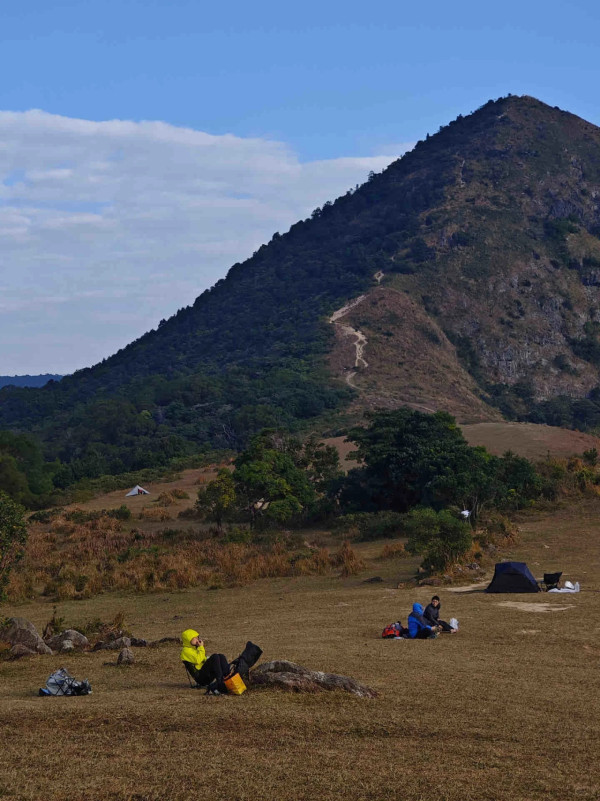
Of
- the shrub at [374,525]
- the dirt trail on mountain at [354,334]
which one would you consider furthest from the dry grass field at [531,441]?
the dirt trail on mountain at [354,334]

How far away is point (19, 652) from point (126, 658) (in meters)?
2.00

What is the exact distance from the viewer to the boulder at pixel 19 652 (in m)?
14.1

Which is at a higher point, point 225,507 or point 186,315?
point 186,315

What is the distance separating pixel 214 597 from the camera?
22.5 metres

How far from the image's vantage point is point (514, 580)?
19766 millimetres

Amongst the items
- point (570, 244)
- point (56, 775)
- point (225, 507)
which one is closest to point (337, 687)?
point (56, 775)

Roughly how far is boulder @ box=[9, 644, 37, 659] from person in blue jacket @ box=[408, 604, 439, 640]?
20.4 feet

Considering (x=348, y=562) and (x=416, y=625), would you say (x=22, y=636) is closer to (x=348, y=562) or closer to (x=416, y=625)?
(x=416, y=625)

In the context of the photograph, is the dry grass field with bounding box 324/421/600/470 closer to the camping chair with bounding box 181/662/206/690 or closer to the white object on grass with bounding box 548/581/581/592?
the white object on grass with bounding box 548/581/581/592

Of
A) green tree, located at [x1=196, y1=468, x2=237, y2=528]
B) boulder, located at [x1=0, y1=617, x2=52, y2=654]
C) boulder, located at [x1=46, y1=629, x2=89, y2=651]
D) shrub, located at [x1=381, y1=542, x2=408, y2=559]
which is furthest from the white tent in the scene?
boulder, located at [x1=46, y1=629, x2=89, y2=651]

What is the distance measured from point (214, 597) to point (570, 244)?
354 ft

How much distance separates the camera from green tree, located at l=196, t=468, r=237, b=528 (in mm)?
33781

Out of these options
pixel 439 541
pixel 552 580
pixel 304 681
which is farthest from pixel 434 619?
pixel 439 541

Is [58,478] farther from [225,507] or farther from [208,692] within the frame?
[208,692]
